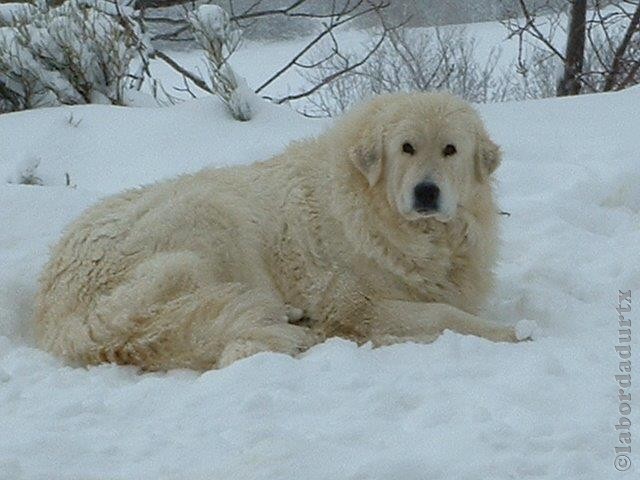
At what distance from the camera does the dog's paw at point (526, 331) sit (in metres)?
4.61

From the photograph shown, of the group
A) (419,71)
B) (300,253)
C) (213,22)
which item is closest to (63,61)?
(213,22)

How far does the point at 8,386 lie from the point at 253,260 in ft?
4.50

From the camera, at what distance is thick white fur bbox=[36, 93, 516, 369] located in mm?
4668

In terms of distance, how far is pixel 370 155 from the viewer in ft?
16.8

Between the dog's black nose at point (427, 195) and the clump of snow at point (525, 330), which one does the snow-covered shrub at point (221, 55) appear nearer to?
the dog's black nose at point (427, 195)

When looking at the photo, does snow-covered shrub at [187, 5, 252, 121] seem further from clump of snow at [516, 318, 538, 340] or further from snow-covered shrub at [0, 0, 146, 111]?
clump of snow at [516, 318, 538, 340]

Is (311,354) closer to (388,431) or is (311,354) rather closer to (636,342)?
(388,431)

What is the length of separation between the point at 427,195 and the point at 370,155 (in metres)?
0.40

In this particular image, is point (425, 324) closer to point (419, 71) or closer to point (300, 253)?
point (300, 253)

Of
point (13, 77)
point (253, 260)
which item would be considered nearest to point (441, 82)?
point (13, 77)

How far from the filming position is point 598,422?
10.9ft

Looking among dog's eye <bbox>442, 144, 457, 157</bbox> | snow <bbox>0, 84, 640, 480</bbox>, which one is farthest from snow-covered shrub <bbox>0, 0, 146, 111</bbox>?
dog's eye <bbox>442, 144, 457, 157</bbox>

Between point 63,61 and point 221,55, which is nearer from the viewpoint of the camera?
point 221,55

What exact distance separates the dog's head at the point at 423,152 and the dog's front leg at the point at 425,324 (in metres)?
0.44
